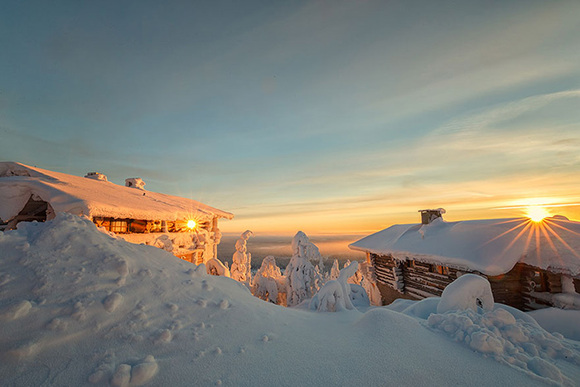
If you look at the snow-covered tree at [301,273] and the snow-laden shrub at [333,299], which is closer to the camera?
the snow-laden shrub at [333,299]

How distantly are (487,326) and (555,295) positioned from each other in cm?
670

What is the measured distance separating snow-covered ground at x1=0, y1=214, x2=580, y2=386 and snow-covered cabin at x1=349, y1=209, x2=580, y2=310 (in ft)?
16.2

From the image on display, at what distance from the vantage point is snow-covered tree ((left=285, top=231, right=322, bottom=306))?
15.8 m

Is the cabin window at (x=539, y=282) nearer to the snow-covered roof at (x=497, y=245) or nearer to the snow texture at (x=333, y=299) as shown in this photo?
the snow-covered roof at (x=497, y=245)

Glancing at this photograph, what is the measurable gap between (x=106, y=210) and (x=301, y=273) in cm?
1157

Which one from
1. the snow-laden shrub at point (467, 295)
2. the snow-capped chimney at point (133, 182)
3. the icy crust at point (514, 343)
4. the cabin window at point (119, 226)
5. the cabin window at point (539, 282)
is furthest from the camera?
the snow-capped chimney at point (133, 182)

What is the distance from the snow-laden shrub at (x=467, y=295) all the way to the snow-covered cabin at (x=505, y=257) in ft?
11.3

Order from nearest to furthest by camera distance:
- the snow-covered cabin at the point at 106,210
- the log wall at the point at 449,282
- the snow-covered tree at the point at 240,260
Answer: the snow-covered cabin at the point at 106,210, the log wall at the point at 449,282, the snow-covered tree at the point at 240,260

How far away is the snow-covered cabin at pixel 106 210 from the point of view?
294 inches

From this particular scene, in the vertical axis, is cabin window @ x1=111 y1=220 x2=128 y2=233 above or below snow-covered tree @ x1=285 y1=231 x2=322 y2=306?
above

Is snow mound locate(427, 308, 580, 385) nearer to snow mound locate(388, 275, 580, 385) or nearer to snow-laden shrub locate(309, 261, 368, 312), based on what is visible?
snow mound locate(388, 275, 580, 385)

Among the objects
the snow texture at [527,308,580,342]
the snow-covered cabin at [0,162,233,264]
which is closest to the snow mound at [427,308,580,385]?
the snow texture at [527,308,580,342]

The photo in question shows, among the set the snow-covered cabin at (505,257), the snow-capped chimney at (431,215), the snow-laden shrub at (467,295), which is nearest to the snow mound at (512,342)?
the snow-laden shrub at (467,295)

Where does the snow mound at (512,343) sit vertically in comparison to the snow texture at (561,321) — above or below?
above
